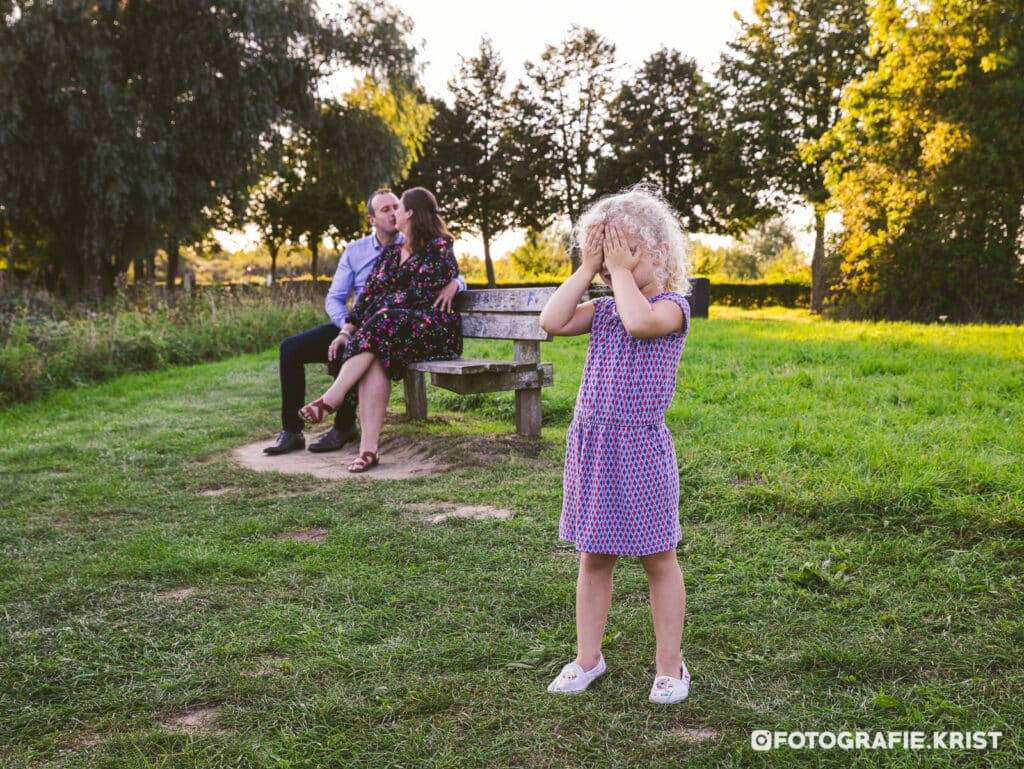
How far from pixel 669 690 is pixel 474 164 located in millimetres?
40006

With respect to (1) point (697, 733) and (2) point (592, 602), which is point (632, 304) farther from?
(1) point (697, 733)

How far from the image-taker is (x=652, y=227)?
243 cm

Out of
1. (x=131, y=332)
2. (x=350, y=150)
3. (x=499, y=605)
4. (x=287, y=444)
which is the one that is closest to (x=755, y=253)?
(x=350, y=150)

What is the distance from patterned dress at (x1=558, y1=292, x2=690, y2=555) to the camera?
236 cm

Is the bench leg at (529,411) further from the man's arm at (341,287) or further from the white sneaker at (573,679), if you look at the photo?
the white sneaker at (573,679)

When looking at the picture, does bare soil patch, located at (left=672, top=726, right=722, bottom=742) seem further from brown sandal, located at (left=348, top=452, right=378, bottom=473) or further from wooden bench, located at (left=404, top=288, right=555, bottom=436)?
brown sandal, located at (left=348, top=452, right=378, bottom=473)

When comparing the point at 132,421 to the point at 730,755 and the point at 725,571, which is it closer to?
the point at 725,571

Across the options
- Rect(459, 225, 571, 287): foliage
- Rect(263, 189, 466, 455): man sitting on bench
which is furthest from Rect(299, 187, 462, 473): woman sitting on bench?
Rect(459, 225, 571, 287): foliage

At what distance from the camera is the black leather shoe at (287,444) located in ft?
19.5

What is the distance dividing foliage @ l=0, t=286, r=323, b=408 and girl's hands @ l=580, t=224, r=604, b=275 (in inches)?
308

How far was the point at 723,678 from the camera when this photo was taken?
8.02 ft

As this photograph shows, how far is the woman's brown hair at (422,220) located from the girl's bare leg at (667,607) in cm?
378

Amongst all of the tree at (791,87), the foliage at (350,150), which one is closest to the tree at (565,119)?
the tree at (791,87)

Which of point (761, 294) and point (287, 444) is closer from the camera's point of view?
point (287, 444)
